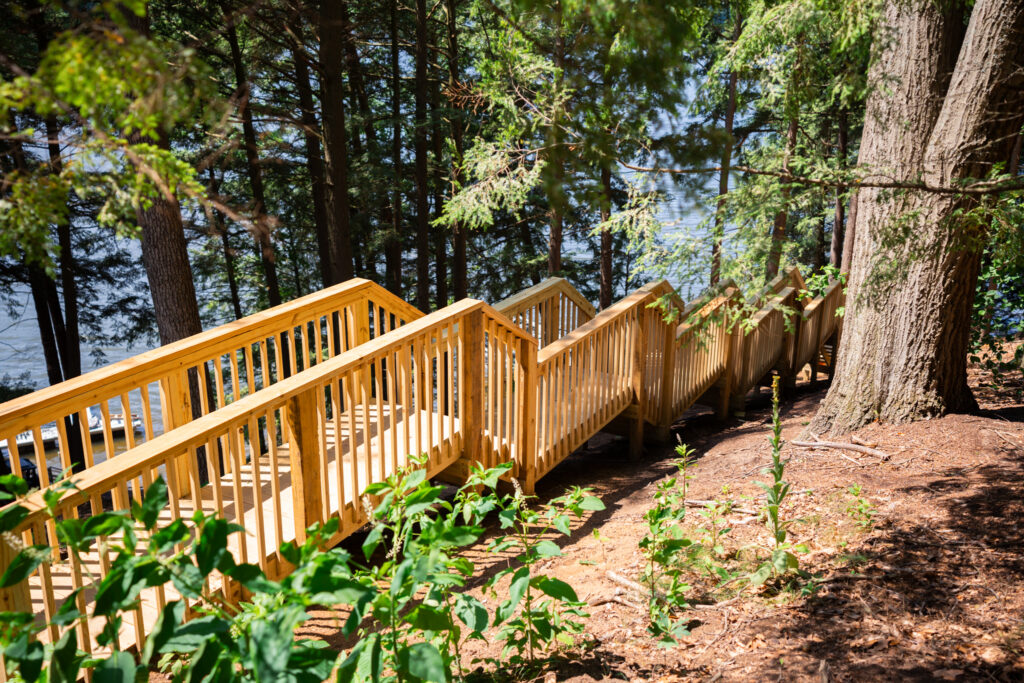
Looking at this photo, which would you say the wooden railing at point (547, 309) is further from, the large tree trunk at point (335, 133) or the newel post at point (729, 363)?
the large tree trunk at point (335, 133)

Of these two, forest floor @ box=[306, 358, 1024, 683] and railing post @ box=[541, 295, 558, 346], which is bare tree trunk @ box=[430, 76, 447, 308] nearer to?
railing post @ box=[541, 295, 558, 346]

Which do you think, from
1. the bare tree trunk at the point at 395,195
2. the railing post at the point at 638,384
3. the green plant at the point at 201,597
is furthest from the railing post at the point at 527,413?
the bare tree trunk at the point at 395,195

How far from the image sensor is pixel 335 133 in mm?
9320

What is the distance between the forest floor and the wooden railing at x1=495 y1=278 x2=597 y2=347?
5.65 ft

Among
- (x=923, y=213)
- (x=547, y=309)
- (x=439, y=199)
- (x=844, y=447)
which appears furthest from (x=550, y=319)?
(x=439, y=199)

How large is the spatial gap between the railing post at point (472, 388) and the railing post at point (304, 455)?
1250 mm

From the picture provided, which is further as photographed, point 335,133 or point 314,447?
point 335,133

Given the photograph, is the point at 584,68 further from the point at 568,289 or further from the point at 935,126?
the point at 568,289

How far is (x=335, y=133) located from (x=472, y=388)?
613 centimetres

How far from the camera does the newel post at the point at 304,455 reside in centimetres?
332

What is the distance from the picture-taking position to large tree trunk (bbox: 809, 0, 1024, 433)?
14.2ft

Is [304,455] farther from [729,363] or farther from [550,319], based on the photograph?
[729,363]

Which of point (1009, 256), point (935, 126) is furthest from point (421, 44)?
point (1009, 256)

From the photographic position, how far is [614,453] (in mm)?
7047
